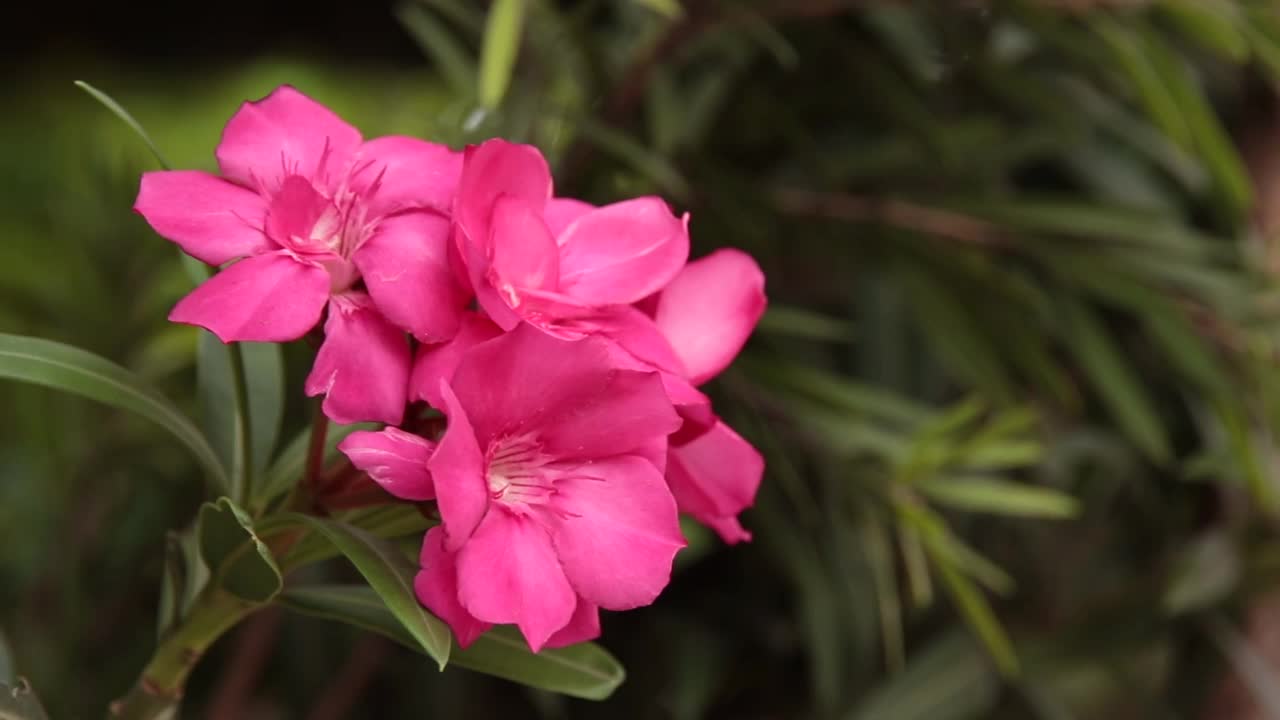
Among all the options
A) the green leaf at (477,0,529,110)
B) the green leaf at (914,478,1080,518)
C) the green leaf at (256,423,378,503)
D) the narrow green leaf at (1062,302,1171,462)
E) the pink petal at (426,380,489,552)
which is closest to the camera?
the pink petal at (426,380,489,552)

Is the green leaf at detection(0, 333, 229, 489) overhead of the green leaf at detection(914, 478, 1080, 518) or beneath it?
overhead

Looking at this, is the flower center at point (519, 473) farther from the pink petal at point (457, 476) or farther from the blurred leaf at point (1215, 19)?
the blurred leaf at point (1215, 19)

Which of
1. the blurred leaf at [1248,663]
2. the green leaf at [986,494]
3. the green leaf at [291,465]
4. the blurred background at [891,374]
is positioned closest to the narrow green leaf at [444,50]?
the blurred background at [891,374]

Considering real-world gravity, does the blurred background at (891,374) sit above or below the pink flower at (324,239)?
below

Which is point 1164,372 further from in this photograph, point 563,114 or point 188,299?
point 188,299

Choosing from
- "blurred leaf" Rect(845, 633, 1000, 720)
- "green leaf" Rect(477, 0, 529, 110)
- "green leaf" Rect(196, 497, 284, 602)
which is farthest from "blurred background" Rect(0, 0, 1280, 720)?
"green leaf" Rect(196, 497, 284, 602)

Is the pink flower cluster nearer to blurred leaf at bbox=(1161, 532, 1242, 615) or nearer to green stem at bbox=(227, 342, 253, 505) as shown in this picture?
green stem at bbox=(227, 342, 253, 505)

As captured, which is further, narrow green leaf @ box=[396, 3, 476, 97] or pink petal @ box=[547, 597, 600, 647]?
narrow green leaf @ box=[396, 3, 476, 97]
